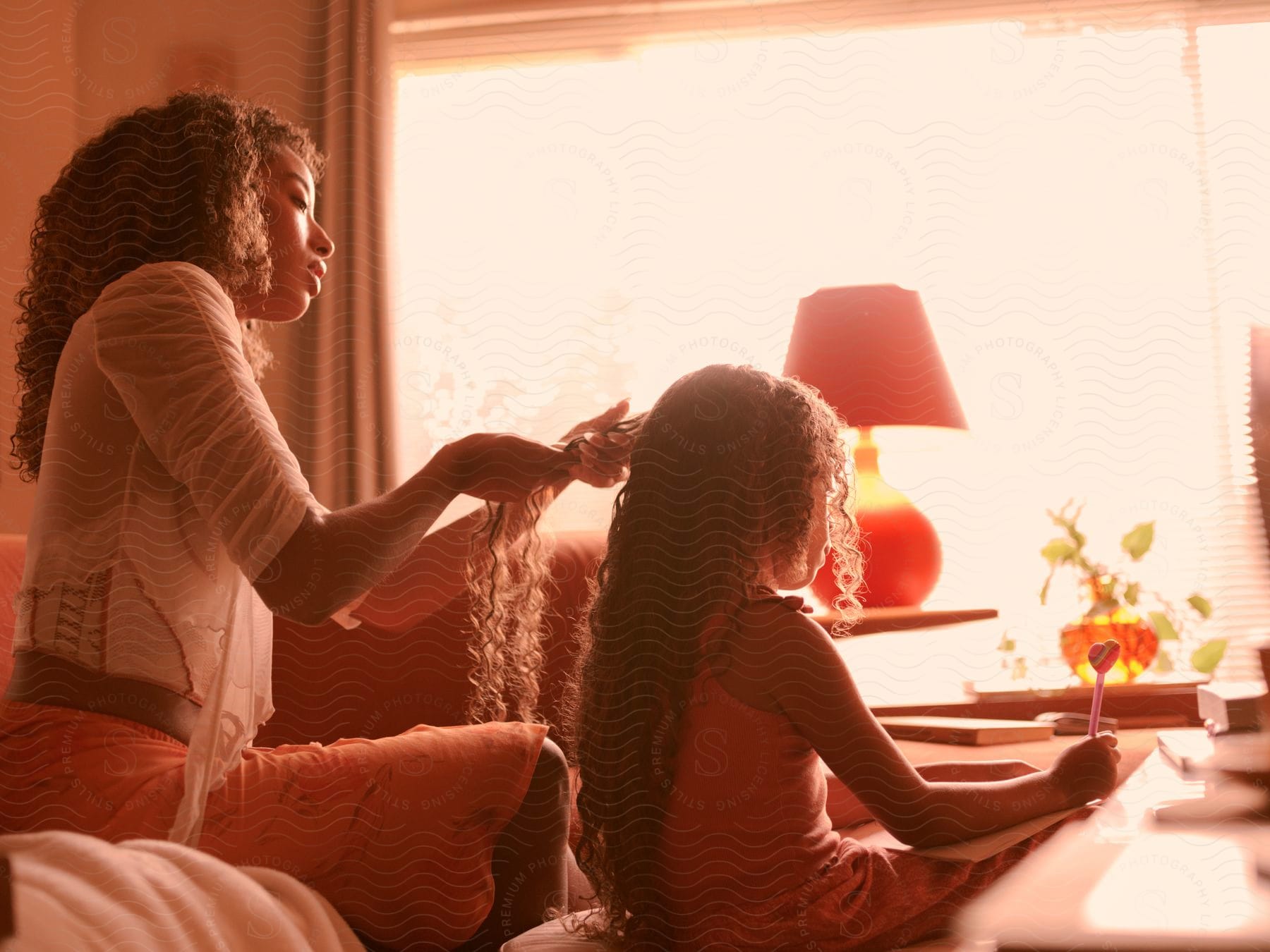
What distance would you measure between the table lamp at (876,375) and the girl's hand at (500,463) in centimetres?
58

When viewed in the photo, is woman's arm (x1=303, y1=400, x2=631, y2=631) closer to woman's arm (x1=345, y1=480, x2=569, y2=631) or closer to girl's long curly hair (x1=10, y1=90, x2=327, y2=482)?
woman's arm (x1=345, y1=480, x2=569, y2=631)

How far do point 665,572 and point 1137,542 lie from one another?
0.64 meters

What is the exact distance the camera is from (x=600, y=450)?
662mm

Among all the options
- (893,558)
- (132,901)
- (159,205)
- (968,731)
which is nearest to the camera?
(132,901)

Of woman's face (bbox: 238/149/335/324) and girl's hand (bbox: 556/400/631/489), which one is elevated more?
woman's face (bbox: 238/149/335/324)

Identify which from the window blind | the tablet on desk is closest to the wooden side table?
the tablet on desk

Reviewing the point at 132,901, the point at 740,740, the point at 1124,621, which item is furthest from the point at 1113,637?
the point at 132,901

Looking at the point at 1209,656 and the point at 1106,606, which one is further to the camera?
the point at 1106,606

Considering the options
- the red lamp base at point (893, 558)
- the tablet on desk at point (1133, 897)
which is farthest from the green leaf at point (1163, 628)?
the tablet on desk at point (1133, 897)

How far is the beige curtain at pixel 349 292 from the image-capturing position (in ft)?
2.88

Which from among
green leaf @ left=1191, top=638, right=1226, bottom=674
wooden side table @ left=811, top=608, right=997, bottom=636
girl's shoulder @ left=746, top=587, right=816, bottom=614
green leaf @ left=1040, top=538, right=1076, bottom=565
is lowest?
green leaf @ left=1191, top=638, right=1226, bottom=674

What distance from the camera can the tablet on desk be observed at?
0.45m

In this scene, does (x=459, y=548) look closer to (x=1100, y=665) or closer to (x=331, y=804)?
(x=331, y=804)

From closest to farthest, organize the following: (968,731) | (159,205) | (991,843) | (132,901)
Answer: (132,901) → (991,843) → (159,205) → (968,731)
